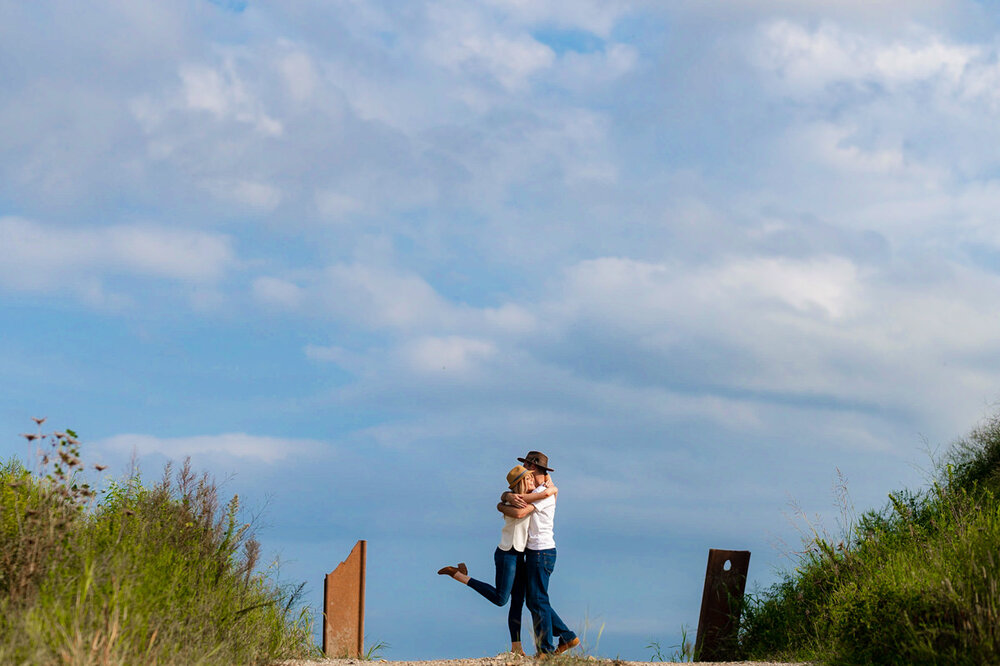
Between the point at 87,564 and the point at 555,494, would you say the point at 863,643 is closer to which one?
the point at 555,494

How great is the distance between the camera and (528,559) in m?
9.85

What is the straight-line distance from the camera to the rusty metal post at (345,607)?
34.5 ft

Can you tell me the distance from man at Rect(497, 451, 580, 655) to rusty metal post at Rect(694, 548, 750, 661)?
116 inches

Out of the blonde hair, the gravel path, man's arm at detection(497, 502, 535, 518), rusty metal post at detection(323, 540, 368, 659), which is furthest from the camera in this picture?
rusty metal post at detection(323, 540, 368, 659)

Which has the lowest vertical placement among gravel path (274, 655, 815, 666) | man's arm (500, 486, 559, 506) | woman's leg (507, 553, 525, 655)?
gravel path (274, 655, 815, 666)

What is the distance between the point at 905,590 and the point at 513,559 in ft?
12.7

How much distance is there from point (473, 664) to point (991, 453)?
30.8 feet

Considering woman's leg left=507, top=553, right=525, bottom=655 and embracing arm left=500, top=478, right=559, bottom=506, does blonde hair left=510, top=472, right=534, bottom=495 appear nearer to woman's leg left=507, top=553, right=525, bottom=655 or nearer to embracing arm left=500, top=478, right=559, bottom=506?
embracing arm left=500, top=478, right=559, bottom=506

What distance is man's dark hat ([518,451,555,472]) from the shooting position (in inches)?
402

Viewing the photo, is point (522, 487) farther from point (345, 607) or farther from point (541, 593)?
point (345, 607)

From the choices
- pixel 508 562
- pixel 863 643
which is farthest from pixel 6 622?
pixel 863 643

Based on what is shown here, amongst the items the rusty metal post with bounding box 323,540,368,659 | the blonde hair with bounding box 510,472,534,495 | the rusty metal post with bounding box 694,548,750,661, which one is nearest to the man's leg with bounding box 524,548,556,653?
the blonde hair with bounding box 510,472,534,495

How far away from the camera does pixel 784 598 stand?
39.7ft

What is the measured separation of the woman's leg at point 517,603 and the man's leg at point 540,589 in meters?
0.19
